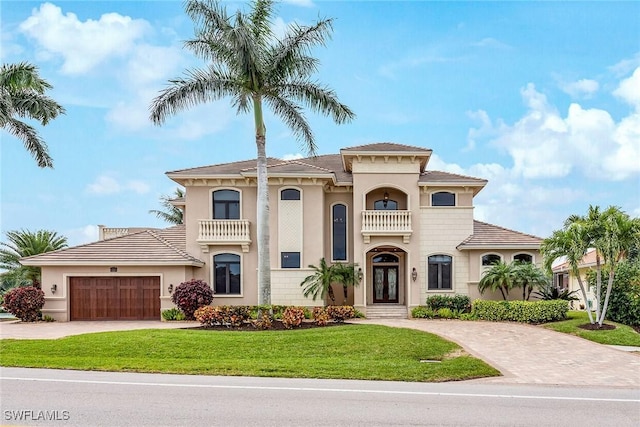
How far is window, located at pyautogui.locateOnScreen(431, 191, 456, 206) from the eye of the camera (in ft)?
82.6

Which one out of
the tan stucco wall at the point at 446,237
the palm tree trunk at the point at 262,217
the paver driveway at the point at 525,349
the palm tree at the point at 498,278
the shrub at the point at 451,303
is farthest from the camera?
the tan stucco wall at the point at 446,237

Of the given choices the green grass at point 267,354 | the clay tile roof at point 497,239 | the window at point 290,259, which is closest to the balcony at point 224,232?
the window at point 290,259

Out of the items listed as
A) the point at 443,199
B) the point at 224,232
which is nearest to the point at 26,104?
the point at 224,232

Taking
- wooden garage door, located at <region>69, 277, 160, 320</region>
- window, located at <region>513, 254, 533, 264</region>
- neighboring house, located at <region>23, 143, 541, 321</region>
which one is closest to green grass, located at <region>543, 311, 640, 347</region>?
window, located at <region>513, 254, 533, 264</region>

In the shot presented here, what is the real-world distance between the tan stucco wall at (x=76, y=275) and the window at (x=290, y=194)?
552cm

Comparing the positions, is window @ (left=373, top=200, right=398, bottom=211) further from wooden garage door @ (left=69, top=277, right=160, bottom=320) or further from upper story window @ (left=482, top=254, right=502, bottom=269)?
wooden garage door @ (left=69, top=277, right=160, bottom=320)

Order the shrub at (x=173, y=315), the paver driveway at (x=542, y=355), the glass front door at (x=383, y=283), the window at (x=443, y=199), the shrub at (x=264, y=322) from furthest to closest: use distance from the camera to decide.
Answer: the glass front door at (x=383, y=283)
the window at (x=443, y=199)
the shrub at (x=173, y=315)
the shrub at (x=264, y=322)
the paver driveway at (x=542, y=355)

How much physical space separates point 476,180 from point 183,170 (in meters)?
13.7

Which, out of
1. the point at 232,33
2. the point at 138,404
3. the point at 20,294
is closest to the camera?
the point at 138,404

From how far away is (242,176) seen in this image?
2444cm

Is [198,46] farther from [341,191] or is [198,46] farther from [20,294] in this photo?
[20,294]

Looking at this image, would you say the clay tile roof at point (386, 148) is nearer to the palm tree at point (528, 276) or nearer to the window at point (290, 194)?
the window at point (290, 194)

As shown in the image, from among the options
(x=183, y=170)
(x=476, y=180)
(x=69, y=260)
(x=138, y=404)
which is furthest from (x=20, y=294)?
(x=476, y=180)

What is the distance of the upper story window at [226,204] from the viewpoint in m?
25.0
